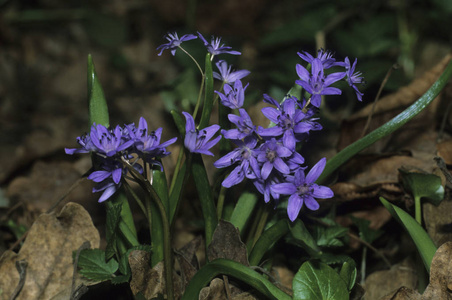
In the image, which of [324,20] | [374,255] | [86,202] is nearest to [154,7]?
[324,20]

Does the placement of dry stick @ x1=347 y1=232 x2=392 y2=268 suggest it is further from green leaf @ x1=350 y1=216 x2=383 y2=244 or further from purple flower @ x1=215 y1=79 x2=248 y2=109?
purple flower @ x1=215 y1=79 x2=248 y2=109

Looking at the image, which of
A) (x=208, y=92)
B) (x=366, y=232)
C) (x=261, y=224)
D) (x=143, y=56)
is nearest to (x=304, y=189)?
(x=261, y=224)

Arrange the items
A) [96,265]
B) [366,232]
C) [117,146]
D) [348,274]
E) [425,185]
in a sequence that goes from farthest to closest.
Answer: [366,232], [425,185], [96,265], [348,274], [117,146]

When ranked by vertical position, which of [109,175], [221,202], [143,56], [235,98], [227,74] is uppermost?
[143,56]

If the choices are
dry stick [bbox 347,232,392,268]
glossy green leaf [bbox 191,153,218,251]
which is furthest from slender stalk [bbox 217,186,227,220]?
dry stick [bbox 347,232,392,268]

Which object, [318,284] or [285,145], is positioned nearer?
[285,145]

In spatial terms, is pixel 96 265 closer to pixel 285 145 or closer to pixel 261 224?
pixel 261 224
